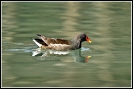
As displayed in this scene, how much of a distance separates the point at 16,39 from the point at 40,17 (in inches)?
188

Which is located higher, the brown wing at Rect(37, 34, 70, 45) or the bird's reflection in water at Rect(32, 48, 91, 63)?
the brown wing at Rect(37, 34, 70, 45)

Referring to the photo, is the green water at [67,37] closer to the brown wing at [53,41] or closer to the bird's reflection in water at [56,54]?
the bird's reflection in water at [56,54]

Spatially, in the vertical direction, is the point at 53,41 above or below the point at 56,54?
above

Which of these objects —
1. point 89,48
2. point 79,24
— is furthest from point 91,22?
point 89,48

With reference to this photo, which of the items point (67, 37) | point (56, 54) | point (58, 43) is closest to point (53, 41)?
point (58, 43)

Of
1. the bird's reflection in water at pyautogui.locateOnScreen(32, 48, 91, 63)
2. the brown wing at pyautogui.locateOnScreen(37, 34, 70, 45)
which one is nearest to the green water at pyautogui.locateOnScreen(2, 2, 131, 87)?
the bird's reflection in water at pyautogui.locateOnScreen(32, 48, 91, 63)

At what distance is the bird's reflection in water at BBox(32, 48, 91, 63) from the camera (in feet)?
45.3

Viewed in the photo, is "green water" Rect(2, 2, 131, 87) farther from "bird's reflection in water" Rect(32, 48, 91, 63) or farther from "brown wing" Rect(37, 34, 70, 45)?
"brown wing" Rect(37, 34, 70, 45)

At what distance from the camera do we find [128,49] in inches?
585

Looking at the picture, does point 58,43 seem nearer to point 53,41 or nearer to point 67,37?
point 53,41

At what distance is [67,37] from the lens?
1684 cm

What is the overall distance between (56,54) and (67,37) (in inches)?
90.3

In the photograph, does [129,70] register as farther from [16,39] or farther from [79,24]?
[79,24]

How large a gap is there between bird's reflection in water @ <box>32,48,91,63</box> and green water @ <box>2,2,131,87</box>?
6 centimetres
